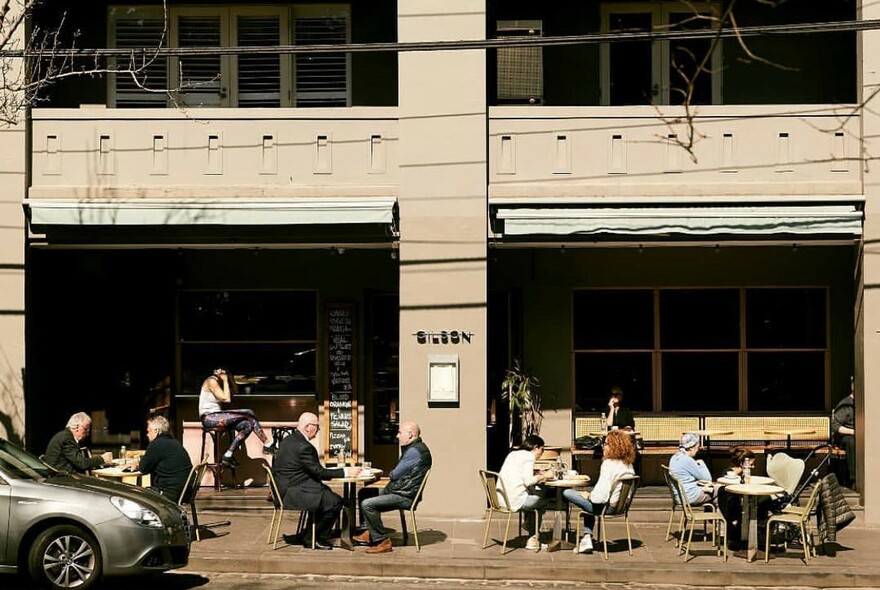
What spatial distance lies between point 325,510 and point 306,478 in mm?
381

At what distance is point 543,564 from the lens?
12672 mm

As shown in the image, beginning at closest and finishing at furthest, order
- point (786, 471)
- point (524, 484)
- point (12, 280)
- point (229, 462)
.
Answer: point (524, 484) < point (786, 471) < point (12, 280) < point (229, 462)

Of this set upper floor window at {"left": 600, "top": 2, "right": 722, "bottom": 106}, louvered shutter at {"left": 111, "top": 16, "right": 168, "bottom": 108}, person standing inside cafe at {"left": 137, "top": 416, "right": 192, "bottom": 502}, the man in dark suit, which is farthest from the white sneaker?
louvered shutter at {"left": 111, "top": 16, "right": 168, "bottom": 108}

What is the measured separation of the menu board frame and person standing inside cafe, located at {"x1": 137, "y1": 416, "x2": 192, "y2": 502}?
472cm

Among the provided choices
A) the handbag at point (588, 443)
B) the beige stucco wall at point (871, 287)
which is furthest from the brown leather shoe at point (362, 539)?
the beige stucco wall at point (871, 287)

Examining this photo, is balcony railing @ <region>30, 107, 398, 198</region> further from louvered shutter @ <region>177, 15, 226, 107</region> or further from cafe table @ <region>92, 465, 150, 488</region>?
cafe table @ <region>92, 465, 150, 488</region>

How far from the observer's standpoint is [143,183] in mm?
15789

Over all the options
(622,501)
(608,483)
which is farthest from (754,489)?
(608,483)

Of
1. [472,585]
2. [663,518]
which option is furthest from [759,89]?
[472,585]

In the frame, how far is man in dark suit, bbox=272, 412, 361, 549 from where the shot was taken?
13.0m

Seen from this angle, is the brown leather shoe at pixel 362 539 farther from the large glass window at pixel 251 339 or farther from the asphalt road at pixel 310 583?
the large glass window at pixel 251 339

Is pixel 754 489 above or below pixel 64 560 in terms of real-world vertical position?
above

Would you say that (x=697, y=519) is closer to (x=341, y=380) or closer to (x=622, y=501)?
(x=622, y=501)

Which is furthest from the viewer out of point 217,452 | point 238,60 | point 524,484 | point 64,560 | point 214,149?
point 238,60
